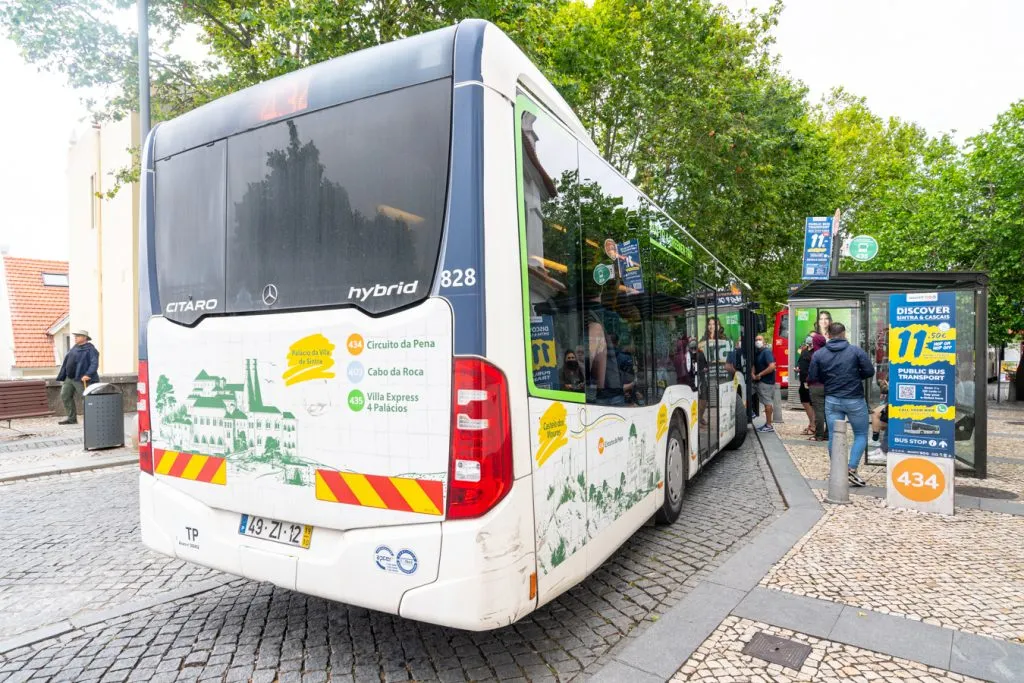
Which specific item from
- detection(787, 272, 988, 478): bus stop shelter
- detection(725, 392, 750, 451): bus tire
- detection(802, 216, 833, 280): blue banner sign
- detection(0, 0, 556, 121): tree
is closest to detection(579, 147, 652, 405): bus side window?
detection(787, 272, 988, 478): bus stop shelter

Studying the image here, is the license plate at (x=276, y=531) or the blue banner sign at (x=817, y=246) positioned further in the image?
the blue banner sign at (x=817, y=246)

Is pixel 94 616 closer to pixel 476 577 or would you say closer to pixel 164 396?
pixel 164 396

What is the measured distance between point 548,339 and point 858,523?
14.2 ft

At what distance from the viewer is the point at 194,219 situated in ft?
11.9

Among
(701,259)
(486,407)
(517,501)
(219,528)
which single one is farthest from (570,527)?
(701,259)

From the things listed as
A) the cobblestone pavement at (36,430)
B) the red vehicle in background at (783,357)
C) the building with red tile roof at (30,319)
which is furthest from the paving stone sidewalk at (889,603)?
the building with red tile roof at (30,319)

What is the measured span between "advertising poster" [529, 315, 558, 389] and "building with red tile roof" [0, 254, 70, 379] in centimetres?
3350

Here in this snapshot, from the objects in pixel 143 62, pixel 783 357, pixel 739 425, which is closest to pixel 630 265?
pixel 739 425

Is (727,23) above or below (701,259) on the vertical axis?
above

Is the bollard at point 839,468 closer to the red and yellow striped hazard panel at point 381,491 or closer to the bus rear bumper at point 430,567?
the bus rear bumper at point 430,567

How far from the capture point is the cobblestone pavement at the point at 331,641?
3191 millimetres

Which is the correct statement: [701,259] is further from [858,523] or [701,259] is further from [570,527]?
[570,527]

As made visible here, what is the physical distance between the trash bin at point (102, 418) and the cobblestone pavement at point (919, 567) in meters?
9.98

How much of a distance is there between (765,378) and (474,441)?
1069 cm
